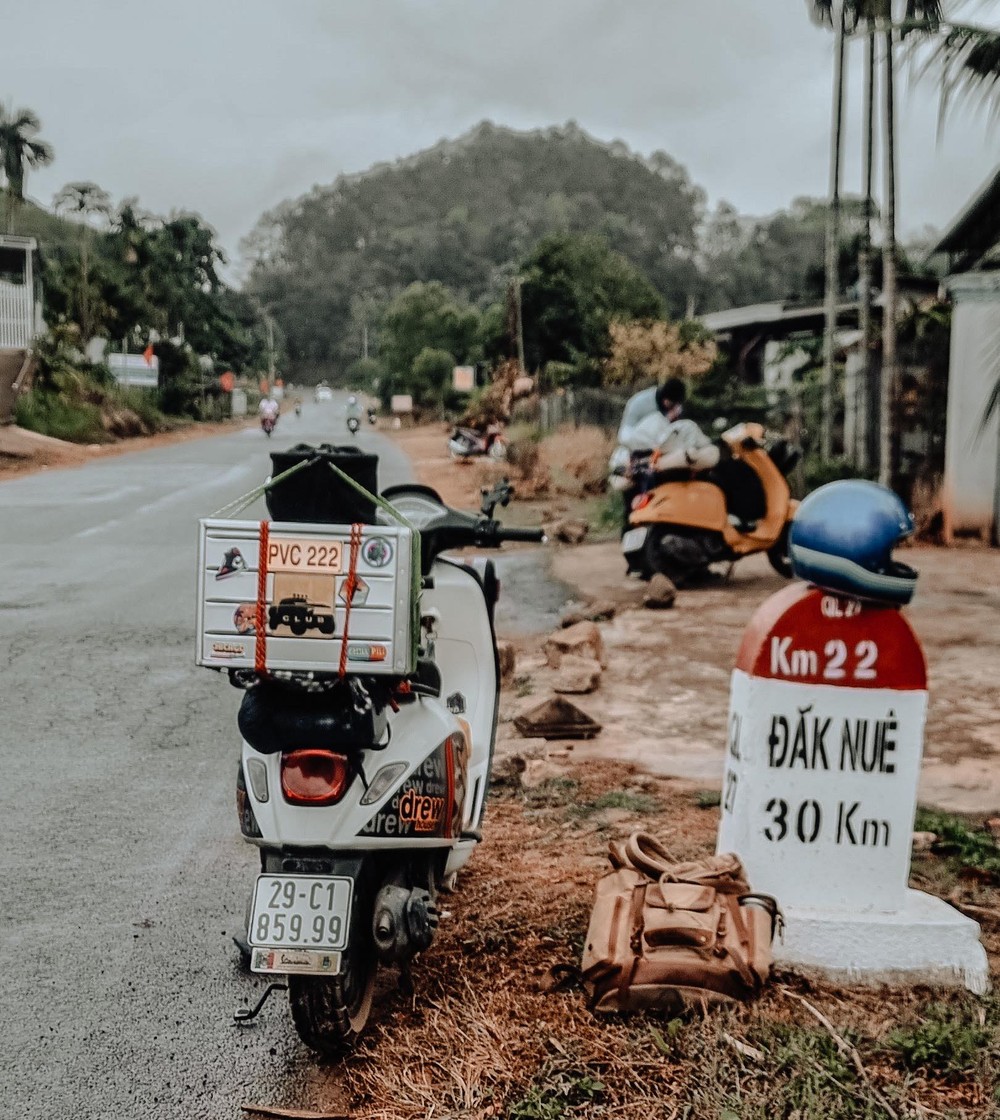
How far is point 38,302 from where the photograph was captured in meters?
37.0

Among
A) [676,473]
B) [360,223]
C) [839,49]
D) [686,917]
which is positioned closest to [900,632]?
[686,917]

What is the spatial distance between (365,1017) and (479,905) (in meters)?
0.81

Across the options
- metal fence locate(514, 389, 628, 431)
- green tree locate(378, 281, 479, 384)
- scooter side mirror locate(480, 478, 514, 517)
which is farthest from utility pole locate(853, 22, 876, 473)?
green tree locate(378, 281, 479, 384)

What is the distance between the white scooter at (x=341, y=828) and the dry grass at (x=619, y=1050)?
20cm

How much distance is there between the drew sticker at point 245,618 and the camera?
260 cm

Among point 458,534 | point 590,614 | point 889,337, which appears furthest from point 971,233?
point 458,534

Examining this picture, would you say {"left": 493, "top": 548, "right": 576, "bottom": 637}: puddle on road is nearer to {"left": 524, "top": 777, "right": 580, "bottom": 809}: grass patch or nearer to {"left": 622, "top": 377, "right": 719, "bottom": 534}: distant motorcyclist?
{"left": 622, "top": 377, "right": 719, "bottom": 534}: distant motorcyclist

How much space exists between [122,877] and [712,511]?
6.90m

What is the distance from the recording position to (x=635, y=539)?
10203 mm

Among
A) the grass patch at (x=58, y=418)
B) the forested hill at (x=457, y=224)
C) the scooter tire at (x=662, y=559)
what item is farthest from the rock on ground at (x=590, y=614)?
the forested hill at (x=457, y=224)

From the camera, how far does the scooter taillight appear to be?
2.70m

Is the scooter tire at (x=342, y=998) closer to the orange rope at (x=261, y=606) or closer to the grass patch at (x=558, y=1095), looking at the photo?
the grass patch at (x=558, y=1095)

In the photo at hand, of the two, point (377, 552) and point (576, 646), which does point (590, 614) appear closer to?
point (576, 646)

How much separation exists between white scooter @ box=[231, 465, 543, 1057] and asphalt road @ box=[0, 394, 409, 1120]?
23 cm
